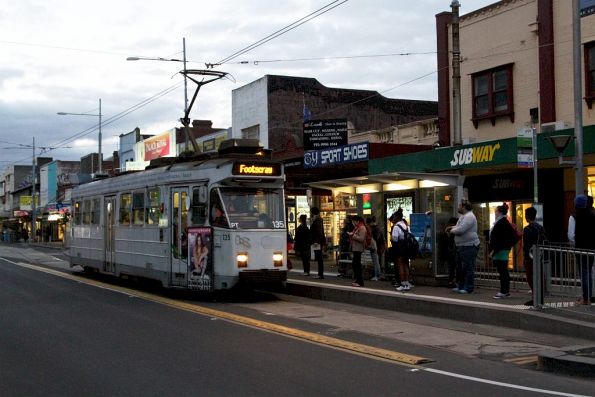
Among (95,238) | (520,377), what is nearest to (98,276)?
(95,238)

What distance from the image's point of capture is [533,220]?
41.0ft

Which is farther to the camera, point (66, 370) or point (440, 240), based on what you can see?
point (440, 240)

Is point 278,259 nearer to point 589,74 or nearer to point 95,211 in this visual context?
point 95,211

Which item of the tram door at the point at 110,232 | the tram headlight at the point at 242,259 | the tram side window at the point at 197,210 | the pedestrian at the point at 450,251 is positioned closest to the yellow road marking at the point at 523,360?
the pedestrian at the point at 450,251

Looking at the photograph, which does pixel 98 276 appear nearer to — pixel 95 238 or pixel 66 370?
pixel 95 238

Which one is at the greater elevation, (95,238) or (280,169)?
(280,169)

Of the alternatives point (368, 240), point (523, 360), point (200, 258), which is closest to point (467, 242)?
point (368, 240)

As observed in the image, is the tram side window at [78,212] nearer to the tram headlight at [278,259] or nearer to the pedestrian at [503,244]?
the tram headlight at [278,259]

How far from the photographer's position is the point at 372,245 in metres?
16.9

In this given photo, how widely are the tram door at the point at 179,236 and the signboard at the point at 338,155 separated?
7535mm

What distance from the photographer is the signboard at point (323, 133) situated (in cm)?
2680

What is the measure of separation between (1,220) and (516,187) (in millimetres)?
87473

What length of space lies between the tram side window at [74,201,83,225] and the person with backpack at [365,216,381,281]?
Answer: 10.5 metres

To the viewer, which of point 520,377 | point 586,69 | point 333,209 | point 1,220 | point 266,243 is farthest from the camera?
point 1,220
